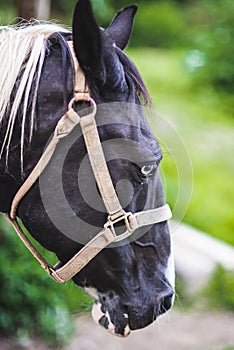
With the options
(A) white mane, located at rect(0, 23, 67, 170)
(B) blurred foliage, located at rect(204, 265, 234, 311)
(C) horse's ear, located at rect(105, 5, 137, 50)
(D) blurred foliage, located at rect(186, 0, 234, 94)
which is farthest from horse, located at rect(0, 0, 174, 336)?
(D) blurred foliage, located at rect(186, 0, 234, 94)

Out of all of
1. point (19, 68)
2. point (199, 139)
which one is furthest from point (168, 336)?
point (199, 139)

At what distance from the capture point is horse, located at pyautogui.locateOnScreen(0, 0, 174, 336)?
A: 5.45ft

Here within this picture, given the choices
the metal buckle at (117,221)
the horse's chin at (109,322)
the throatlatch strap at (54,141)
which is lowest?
the horse's chin at (109,322)

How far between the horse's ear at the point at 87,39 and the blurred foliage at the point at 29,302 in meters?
2.08

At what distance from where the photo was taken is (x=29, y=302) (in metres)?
3.60

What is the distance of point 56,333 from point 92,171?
212cm

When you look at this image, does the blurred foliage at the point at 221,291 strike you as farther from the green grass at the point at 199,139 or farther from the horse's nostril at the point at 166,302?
the horse's nostril at the point at 166,302

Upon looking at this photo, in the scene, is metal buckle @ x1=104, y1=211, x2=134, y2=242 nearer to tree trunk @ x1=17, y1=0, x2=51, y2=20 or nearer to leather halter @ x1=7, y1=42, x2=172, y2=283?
leather halter @ x1=7, y1=42, x2=172, y2=283

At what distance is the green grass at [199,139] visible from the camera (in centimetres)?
554

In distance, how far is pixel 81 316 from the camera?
3.95 m

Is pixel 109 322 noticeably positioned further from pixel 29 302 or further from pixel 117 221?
pixel 29 302

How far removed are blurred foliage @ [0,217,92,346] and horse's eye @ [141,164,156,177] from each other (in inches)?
73.4

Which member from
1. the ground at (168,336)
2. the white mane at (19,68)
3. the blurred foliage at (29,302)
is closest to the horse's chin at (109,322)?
Answer: the white mane at (19,68)

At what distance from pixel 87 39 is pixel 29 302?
90.9 inches
